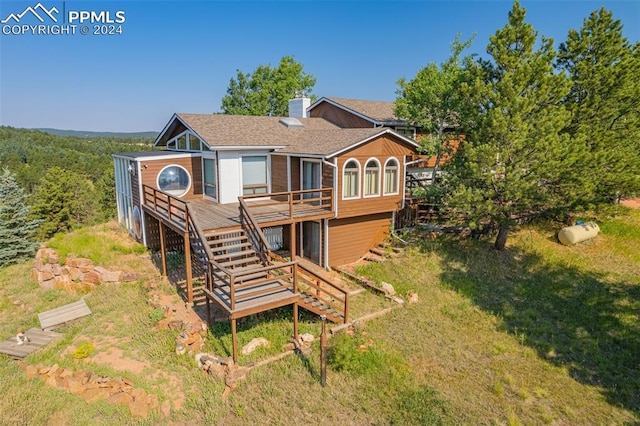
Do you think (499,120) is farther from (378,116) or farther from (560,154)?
(378,116)

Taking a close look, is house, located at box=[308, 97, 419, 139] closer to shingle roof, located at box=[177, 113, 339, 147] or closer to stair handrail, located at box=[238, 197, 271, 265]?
shingle roof, located at box=[177, 113, 339, 147]

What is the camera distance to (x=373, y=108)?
20.2 m

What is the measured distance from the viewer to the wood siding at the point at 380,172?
13.7 m

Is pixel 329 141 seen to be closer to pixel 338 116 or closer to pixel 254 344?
pixel 338 116

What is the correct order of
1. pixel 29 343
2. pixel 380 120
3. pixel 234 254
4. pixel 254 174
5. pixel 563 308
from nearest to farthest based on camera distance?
1. pixel 29 343
2. pixel 234 254
3. pixel 563 308
4. pixel 254 174
5. pixel 380 120

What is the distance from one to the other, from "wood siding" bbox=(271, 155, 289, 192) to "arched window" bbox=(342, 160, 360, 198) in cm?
268

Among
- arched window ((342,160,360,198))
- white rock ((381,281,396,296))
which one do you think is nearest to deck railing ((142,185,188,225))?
arched window ((342,160,360,198))

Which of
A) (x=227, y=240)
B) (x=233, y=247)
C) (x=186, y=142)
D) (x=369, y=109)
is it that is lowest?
(x=233, y=247)

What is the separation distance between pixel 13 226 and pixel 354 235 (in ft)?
71.6

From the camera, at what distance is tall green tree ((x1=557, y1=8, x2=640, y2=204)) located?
527 inches

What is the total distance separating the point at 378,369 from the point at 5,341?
32.5ft

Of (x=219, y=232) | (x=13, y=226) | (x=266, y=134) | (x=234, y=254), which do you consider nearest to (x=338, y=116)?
(x=266, y=134)

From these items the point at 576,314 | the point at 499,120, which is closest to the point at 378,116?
the point at 499,120

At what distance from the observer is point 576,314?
11414 mm
